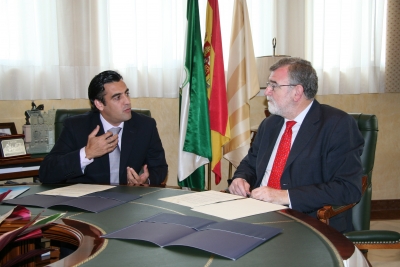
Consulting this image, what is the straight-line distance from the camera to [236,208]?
69.0 inches

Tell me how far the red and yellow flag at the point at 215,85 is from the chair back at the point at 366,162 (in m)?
1.51

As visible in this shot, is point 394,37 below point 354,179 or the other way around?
the other way around

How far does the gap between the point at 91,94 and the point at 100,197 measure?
3.60 ft

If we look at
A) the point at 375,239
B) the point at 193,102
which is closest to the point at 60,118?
the point at 193,102

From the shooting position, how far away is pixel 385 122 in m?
4.93

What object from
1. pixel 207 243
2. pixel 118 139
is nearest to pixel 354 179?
pixel 207 243

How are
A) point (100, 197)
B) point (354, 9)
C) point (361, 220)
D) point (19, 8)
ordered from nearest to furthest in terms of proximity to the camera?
point (100, 197)
point (361, 220)
point (19, 8)
point (354, 9)

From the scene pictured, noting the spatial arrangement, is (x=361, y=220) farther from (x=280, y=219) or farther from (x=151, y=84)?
(x=151, y=84)

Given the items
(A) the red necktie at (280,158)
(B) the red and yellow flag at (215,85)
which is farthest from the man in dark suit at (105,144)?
(B) the red and yellow flag at (215,85)

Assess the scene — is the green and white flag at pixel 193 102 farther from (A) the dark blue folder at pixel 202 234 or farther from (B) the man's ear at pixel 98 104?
(A) the dark blue folder at pixel 202 234

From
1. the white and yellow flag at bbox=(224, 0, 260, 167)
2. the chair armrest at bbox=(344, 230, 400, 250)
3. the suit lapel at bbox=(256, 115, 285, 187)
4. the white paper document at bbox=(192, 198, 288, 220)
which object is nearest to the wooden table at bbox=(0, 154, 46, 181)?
the white and yellow flag at bbox=(224, 0, 260, 167)

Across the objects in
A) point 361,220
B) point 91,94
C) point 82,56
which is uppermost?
point 82,56

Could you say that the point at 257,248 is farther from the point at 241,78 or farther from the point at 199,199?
the point at 241,78

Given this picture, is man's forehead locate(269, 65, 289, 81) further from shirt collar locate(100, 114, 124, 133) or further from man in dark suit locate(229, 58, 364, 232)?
shirt collar locate(100, 114, 124, 133)
